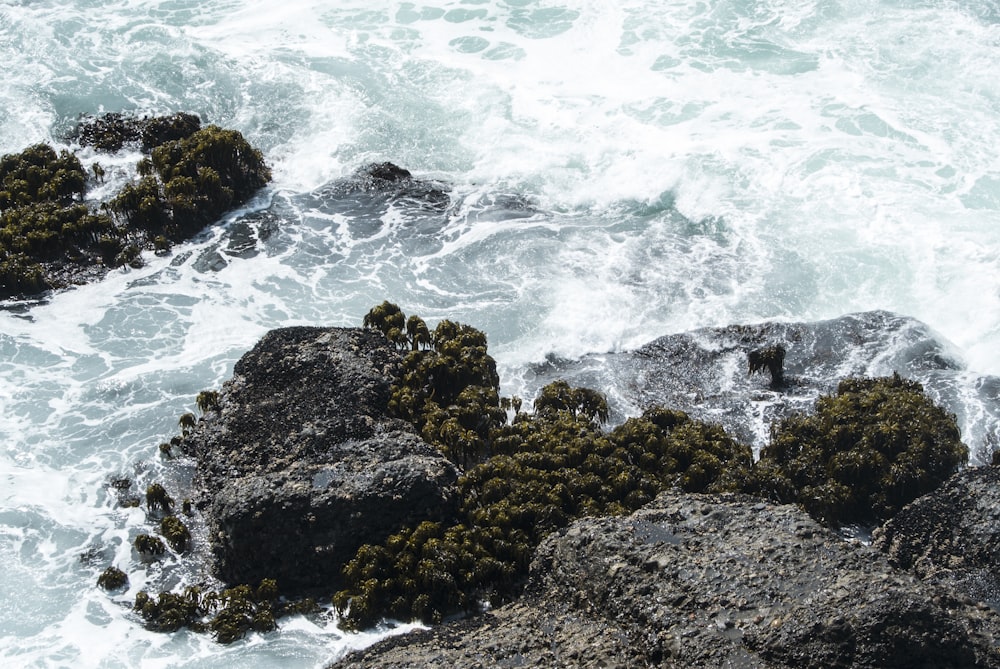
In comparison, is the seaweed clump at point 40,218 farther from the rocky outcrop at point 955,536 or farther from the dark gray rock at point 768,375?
the rocky outcrop at point 955,536

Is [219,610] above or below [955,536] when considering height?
below

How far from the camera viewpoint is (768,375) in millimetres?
28672

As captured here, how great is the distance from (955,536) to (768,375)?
8.20m

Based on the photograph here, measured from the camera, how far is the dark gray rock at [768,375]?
27328mm

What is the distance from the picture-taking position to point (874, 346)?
2947 cm

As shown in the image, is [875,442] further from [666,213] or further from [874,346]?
[666,213]

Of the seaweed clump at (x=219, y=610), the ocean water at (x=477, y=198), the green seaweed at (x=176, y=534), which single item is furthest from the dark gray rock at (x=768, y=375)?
the green seaweed at (x=176, y=534)

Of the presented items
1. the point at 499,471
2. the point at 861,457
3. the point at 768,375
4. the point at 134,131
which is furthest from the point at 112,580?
the point at 134,131

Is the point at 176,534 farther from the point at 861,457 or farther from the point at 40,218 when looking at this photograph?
the point at 861,457

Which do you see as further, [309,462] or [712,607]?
[309,462]

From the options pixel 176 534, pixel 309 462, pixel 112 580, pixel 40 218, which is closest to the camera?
pixel 112 580

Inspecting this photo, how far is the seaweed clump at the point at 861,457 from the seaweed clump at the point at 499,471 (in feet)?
3.67

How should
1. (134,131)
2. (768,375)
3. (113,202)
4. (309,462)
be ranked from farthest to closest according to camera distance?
(134,131) → (113,202) → (768,375) → (309,462)

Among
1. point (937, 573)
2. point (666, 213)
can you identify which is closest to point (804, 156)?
point (666, 213)
